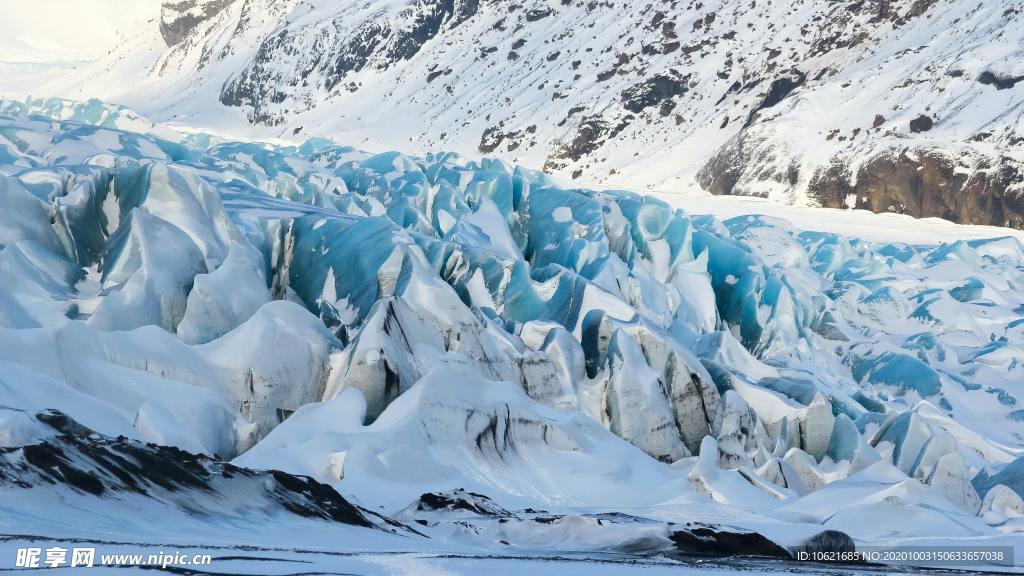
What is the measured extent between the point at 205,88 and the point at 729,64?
43.2 m

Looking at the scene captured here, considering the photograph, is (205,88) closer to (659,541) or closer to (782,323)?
(782,323)

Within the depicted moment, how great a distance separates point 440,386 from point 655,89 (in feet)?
204

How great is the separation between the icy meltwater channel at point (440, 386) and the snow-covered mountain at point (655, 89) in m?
29.5

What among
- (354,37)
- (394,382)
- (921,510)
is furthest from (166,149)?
(354,37)

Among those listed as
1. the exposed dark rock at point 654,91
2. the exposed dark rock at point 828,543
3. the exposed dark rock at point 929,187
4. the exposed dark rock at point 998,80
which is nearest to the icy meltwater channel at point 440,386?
the exposed dark rock at point 828,543

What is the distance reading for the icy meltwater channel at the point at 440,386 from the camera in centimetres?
1014

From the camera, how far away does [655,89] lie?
74.0 metres

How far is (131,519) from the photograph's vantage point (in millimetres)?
8617

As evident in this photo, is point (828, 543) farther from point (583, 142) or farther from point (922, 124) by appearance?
point (583, 142)

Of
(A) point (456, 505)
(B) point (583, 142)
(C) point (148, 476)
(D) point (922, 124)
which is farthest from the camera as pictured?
(B) point (583, 142)

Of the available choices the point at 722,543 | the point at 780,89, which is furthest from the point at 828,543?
the point at 780,89

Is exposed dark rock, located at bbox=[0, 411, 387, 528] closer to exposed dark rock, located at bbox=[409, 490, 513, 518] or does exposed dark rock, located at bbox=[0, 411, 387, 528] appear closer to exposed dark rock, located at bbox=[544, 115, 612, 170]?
exposed dark rock, located at bbox=[409, 490, 513, 518]

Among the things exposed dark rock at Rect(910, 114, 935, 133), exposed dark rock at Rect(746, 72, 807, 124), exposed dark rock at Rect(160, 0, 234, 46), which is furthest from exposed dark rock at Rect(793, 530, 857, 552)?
exposed dark rock at Rect(160, 0, 234, 46)

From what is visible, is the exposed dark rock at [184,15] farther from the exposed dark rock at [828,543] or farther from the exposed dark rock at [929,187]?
the exposed dark rock at [828,543]
